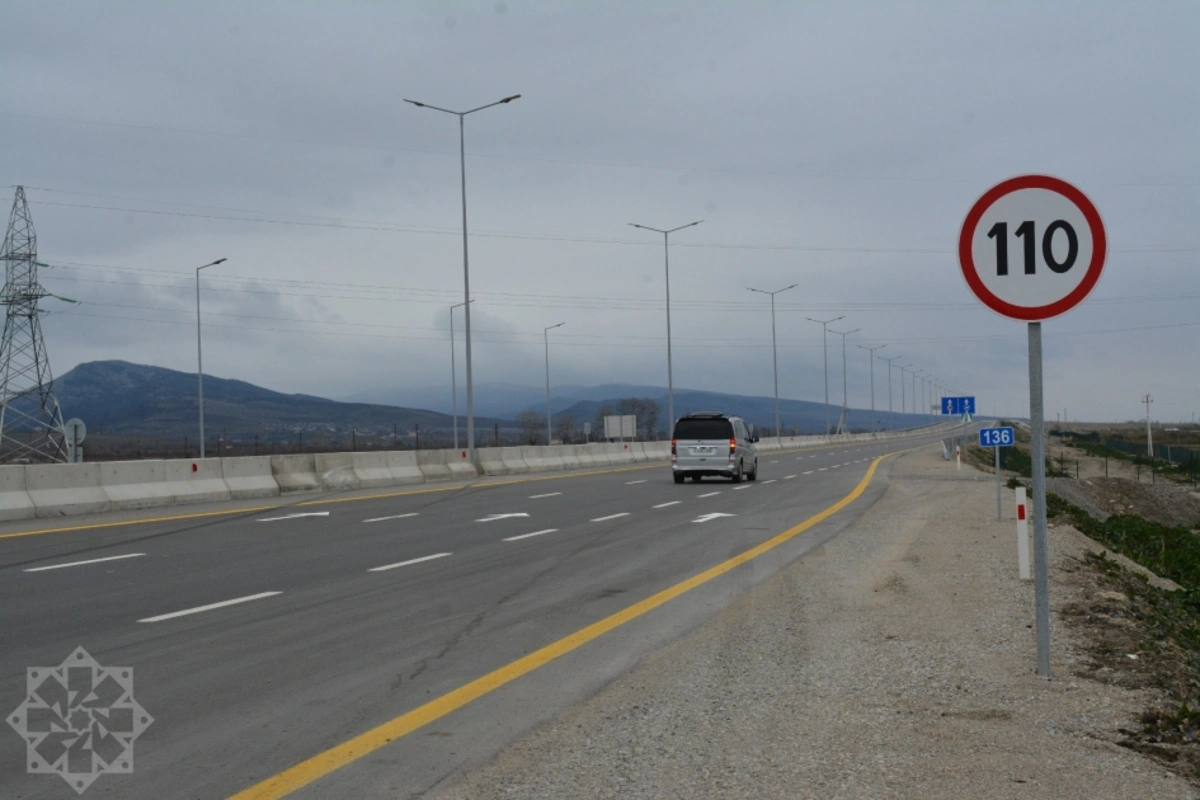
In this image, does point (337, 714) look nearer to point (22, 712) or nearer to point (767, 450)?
point (22, 712)

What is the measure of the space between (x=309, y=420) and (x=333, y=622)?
158 m

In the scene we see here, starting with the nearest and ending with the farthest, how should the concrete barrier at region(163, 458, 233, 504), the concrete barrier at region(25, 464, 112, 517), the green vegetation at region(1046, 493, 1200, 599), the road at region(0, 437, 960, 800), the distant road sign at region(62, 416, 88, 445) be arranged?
the road at region(0, 437, 960, 800)
the green vegetation at region(1046, 493, 1200, 599)
the concrete barrier at region(25, 464, 112, 517)
the concrete barrier at region(163, 458, 233, 504)
the distant road sign at region(62, 416, 88, 445)

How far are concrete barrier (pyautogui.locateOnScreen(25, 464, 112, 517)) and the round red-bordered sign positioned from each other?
1945cm

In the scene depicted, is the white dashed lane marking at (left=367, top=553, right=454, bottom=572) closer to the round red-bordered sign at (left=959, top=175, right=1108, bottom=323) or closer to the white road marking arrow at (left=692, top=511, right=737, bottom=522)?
the white road marking arrow at (left=692, top=511, right=737, bottom=522)

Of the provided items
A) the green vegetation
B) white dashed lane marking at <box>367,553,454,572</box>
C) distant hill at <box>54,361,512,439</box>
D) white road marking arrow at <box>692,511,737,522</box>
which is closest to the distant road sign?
white road marking arrow at <box>692,511,737,522</box>

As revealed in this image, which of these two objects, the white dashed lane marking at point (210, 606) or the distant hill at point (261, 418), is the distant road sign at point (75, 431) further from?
the distant hill at point (261, 418)

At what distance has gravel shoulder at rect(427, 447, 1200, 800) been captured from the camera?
17.4 ft

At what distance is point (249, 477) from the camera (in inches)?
1102

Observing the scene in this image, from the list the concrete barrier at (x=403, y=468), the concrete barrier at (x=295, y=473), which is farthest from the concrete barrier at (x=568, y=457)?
the concrete barrier at (x=295, y=473)

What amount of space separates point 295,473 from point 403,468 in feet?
17.0

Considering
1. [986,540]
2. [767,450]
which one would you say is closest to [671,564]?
[986,540]

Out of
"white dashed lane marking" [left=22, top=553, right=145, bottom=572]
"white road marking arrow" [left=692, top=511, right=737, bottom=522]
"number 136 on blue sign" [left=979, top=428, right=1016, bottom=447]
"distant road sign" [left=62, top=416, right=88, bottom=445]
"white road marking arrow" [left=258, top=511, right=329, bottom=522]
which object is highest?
"distant road sign" [left=62, top=416, right=88, bottom=445]

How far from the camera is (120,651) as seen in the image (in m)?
8.68

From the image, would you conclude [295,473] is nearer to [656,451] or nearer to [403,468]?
[403,468]
